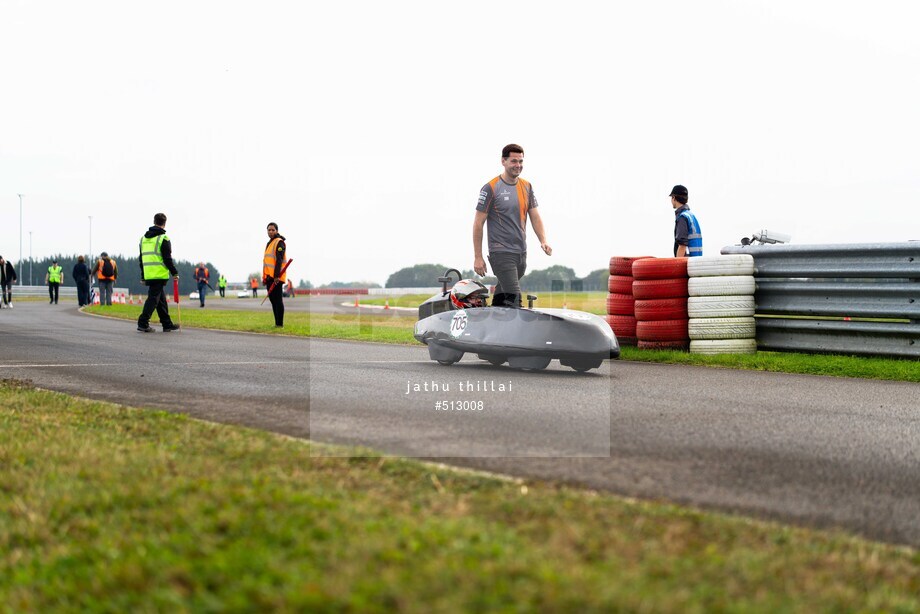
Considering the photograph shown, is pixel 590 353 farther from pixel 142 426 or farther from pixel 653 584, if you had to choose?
pixel 653 584

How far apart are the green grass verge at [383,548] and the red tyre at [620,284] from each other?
25.2 ft

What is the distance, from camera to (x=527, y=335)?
8.35 meters

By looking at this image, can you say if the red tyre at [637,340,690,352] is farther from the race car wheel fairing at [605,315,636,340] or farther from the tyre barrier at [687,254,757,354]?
the race car wheel fairing at [605,315,636,340]

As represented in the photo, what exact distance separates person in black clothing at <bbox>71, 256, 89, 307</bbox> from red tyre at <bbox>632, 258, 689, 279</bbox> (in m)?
27.6

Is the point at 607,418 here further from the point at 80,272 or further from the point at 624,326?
the point at 80,272

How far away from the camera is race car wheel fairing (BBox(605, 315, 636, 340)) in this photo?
459 inches

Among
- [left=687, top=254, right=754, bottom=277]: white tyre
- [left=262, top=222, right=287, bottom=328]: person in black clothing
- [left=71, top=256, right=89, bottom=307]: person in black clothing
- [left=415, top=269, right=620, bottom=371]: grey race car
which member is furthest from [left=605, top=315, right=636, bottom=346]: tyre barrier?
[left=71, top=256, right=89, bottom=307]: person in black clothing

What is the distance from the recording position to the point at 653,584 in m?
2.58

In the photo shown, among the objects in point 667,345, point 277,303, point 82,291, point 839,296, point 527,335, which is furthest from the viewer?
point 82,291

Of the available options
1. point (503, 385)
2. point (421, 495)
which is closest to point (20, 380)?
point (503, 385)

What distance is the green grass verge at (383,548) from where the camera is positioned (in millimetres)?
2486

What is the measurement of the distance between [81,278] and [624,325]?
91.2 ft

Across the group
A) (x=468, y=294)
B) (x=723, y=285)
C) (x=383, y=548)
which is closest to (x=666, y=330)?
(x=723, y=285)

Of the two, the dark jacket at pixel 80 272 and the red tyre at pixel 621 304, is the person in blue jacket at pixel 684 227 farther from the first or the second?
the dark jacket at pixel 80 272
